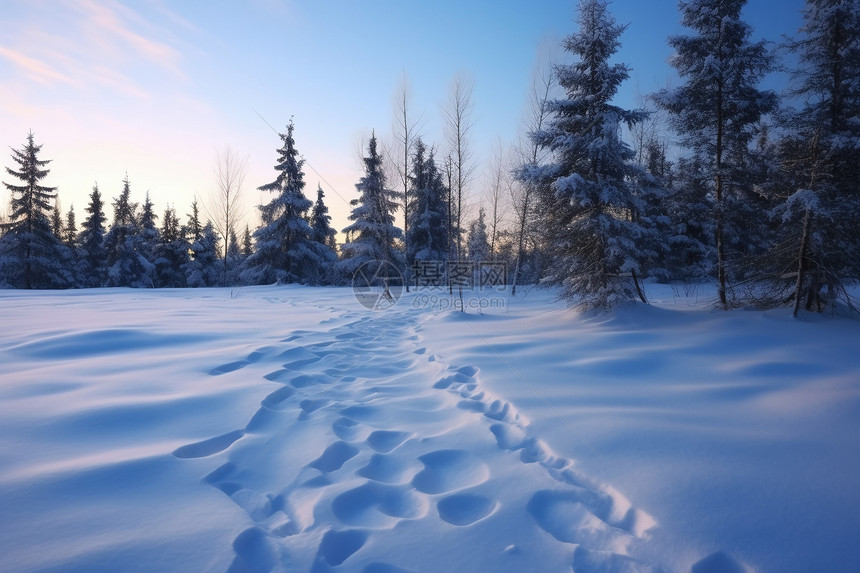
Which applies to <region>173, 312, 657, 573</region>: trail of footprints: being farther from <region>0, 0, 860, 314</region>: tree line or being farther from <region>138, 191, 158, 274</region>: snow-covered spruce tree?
<region>138, 191, 158, 274</region>: snow-covered spruce tree

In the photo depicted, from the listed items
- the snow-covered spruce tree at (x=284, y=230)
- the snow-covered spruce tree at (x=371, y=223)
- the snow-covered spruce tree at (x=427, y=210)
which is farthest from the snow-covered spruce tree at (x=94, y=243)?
the snow-covered spruce tree at (x=427, y=210)

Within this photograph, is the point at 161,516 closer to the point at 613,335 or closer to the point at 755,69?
the point at 613,335

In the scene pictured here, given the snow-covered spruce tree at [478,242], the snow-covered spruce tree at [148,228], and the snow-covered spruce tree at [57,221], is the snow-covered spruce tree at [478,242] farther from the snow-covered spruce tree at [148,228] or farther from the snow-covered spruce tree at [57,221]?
the snow-covered spruce tree at [57,221]

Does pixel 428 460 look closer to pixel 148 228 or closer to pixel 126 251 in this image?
pixel 126 251

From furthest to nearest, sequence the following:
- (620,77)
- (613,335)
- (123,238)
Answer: (123,238) → (620,77) → (613,335)

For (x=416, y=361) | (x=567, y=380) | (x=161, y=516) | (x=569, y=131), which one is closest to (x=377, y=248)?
(x=569, y=131)

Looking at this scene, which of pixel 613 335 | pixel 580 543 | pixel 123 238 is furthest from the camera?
pixel 123 238

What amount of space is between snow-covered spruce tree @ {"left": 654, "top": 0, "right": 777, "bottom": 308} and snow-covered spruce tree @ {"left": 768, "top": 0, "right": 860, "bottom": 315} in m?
0.91

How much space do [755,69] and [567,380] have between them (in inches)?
415

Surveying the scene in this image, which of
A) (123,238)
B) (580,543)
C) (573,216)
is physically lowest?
(580,543)

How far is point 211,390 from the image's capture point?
155 inches

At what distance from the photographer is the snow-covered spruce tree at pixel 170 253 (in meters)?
32.8

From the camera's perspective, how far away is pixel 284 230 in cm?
2581

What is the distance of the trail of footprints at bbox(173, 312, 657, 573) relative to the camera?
6.07 ft
